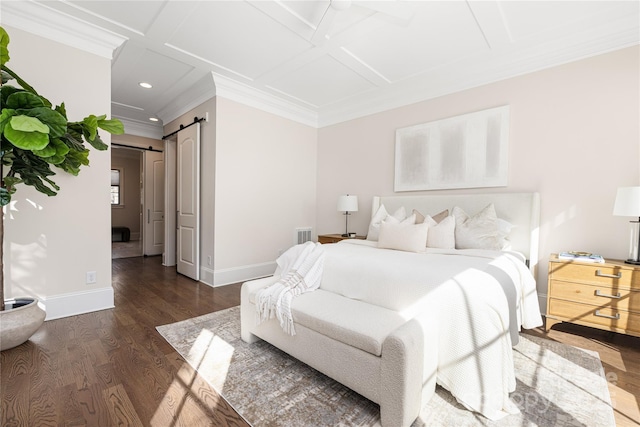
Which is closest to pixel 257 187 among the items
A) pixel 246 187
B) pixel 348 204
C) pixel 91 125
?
pixel 246 187

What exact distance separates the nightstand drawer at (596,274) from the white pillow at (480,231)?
1.66 feet

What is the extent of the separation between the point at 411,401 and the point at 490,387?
0.49 metres

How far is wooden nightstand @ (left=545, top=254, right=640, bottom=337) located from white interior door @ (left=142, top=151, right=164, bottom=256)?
22.4 ft

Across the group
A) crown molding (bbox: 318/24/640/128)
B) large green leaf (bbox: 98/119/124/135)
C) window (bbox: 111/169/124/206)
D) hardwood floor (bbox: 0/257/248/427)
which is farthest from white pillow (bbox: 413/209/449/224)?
window (bbox: 111/169/124/206)

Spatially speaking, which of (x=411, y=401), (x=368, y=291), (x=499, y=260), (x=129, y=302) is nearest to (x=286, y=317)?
(x=368, y=291)

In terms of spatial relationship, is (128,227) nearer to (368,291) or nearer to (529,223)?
(368,291)

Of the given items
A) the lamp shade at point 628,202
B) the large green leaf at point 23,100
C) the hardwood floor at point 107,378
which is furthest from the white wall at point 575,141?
the large green leaf at point 23,100

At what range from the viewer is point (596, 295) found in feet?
7.68

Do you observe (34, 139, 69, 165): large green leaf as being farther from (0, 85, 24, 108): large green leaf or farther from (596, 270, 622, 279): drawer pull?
(596, 270, 622, 279): drawer pull

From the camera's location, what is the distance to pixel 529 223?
9.62ft

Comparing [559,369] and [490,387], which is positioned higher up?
[490,387]

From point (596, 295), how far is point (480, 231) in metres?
1.00

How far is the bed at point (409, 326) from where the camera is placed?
4.50 ft

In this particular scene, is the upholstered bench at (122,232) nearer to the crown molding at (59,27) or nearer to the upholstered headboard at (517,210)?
the crown molding at (59,27)
